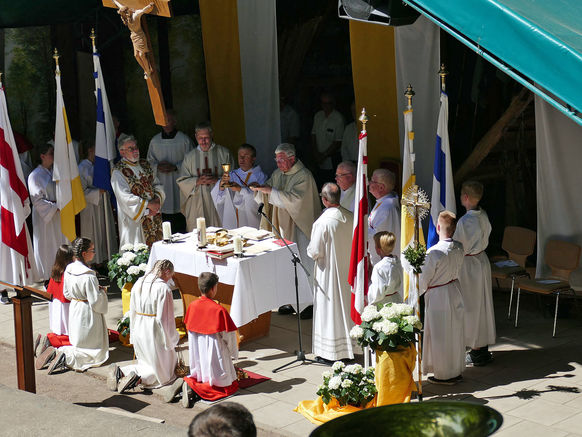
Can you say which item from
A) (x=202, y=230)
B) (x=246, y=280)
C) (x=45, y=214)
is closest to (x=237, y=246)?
(x=246, y=280)

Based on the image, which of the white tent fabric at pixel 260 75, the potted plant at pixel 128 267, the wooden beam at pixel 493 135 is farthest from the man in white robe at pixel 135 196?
the wooden beam at pixel 493 135

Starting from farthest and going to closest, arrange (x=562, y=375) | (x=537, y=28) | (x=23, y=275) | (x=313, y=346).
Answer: (x=23, y=275) < (x=313, y=346) < (x=562, y=375) < (x=537, y=28)

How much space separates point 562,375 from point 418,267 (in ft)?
6.41

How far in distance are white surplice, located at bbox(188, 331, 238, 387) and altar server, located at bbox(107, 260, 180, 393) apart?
340 mm

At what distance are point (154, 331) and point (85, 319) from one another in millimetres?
1036

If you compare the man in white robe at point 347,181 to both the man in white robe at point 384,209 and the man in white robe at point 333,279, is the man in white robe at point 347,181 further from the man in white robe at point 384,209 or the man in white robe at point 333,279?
A: the man in white robe at point 333,279

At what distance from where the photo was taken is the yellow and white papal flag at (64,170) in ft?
39.8

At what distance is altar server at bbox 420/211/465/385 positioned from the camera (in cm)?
854

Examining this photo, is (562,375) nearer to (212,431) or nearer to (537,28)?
(537,28)

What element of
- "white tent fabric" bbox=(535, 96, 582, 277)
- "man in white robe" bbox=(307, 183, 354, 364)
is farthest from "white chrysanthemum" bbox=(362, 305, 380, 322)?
"white tent fabric" bbox=(535, 96, 582, 277)

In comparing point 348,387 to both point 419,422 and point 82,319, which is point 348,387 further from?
point 419,422

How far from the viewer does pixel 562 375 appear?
8.76 metres

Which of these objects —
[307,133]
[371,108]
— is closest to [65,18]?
[307,133]

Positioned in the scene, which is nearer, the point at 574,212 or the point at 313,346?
the point at 313,346
